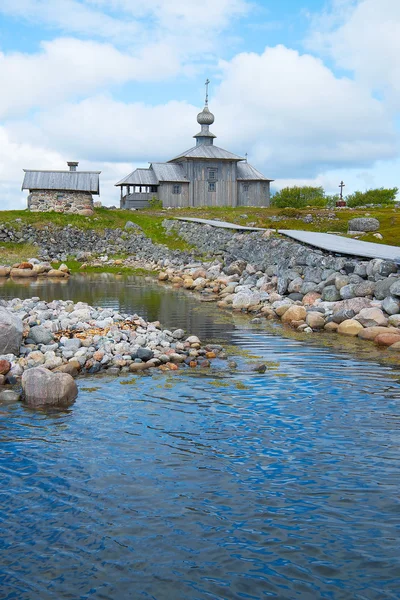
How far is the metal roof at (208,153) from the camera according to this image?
218 ft

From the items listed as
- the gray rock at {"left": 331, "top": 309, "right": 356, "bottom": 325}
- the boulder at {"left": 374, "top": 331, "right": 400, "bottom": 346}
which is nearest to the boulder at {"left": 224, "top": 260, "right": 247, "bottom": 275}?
the gray rock at {"left": 331, "top": 309, "right": 356, "bottom": 325}

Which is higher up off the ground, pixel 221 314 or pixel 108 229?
pixel 108 229

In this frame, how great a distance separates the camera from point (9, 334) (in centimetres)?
1688

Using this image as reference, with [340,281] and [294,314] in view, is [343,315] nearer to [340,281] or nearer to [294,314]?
[294,314]

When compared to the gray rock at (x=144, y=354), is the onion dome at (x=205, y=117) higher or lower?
higher

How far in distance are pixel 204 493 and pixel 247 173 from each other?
6271 cm

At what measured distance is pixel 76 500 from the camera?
9.05 metres

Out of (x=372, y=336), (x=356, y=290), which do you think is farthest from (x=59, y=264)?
(x=372, y=336)

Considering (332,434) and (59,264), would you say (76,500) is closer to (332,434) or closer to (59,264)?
(332,434)

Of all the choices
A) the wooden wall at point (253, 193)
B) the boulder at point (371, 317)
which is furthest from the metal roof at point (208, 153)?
the boulder at point (371, 317)

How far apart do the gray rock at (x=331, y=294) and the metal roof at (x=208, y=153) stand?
136 ft

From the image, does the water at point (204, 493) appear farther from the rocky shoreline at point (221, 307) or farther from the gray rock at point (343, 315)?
the gray rock at point (343, 315)

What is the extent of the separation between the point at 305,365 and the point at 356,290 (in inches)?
383

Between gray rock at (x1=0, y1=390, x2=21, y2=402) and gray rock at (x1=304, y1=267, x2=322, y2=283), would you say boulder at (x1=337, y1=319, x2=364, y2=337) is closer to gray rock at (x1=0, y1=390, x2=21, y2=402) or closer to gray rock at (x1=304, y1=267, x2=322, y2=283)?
gray rock at (x1=304, y1=267, x2=322, y2=283)
